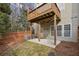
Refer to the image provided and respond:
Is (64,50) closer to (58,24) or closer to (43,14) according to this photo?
(58,24)

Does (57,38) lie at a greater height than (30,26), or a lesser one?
lesser

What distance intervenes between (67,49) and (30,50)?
51cm

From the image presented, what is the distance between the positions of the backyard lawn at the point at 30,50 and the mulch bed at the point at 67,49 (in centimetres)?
11

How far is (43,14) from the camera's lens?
2518 millimetres

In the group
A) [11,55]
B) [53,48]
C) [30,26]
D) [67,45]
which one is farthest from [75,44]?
[11,55]

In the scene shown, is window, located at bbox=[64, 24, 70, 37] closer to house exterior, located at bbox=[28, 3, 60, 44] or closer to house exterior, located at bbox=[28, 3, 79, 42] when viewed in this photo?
house exterior, located at bbox=[28, 3, 79, 42]

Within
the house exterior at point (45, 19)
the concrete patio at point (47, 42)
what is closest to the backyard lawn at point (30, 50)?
the concrete patio at point (47, 42)

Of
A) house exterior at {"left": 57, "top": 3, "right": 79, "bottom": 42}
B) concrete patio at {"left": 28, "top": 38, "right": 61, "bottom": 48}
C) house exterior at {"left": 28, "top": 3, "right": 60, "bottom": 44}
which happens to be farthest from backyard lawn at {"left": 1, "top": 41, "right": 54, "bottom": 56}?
house exterior at {"left": 57, "top": 3, "right": 79, "bottom": 42}

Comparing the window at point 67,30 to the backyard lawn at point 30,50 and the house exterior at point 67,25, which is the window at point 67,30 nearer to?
the house exterior at point 67,25

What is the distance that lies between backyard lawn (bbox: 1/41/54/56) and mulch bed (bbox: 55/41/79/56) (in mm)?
108

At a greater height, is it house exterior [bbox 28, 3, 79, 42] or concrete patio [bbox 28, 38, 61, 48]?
house exterior [bbox 28, 3, 79, 42]

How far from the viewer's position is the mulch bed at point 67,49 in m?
2.47

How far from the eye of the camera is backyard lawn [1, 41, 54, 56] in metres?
2.52

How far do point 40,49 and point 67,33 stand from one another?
437 mm
